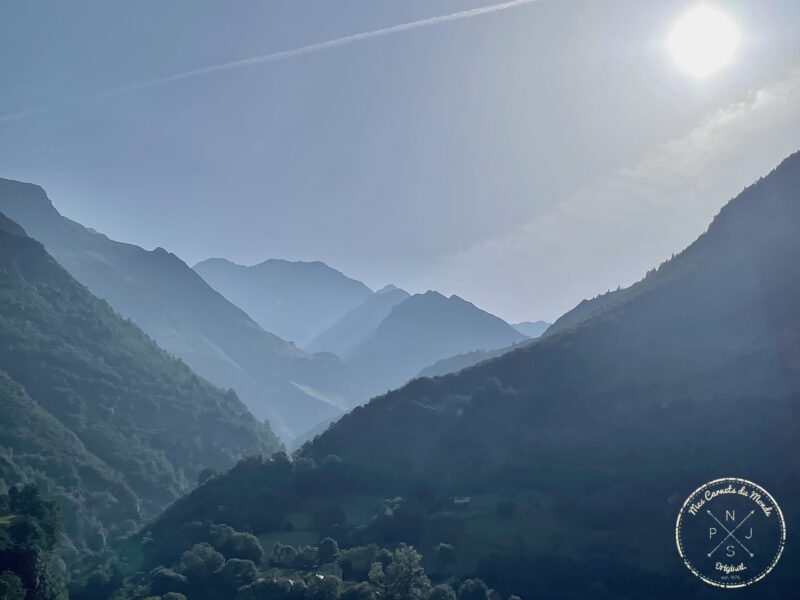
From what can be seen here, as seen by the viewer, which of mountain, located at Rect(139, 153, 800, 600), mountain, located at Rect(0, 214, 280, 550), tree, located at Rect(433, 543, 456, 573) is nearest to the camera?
mountain, located at Rect(139, 153, 800, 600)

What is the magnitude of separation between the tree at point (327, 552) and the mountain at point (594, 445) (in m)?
5.44

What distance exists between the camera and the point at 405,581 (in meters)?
62.0

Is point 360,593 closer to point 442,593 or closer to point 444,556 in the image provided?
point 442,593

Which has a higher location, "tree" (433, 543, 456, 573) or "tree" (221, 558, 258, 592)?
"tree" (221, 558, 258, 592)

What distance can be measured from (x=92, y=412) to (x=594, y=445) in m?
92.8

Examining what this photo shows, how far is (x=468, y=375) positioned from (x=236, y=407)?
98501 mm

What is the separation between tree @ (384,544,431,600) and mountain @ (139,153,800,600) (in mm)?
11616

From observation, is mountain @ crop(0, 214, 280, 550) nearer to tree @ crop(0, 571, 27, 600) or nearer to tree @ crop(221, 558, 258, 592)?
tree @ crop(0, 571, 27, 600)

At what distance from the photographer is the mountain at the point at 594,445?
242 feet

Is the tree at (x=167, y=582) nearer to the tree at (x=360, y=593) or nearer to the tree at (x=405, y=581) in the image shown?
the tree at (x=360, y=593)

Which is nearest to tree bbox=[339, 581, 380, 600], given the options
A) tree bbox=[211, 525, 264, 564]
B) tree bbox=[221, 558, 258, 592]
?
tree bbox=[221, 558, 258, 592]

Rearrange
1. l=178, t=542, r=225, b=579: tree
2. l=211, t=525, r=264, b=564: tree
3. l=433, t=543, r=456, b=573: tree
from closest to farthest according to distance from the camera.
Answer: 1. l=178, t=542, r=225, b=579: tree
2. l=433, t=543, r=456, b=573: tree
3. l=211, t=525, r=264, b=564: tree

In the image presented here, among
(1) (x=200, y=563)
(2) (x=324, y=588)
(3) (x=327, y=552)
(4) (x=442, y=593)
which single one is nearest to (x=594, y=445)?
(4) (x=442, y=593)

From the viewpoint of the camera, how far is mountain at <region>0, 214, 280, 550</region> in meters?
110
